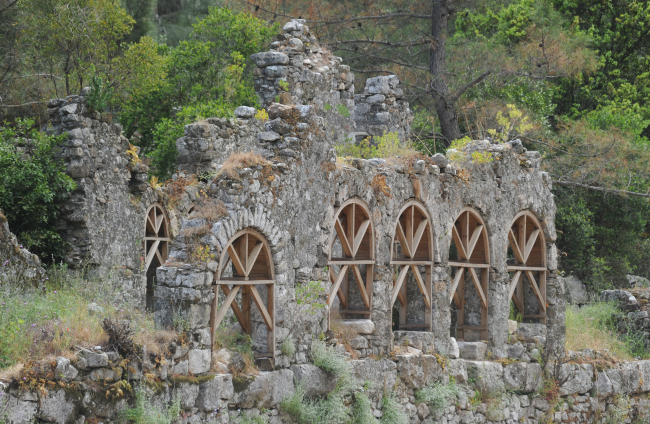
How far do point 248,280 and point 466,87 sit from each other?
12.5m

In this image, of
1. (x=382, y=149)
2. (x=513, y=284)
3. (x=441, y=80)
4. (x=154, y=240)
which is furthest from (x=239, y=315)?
(x=441, y=80)

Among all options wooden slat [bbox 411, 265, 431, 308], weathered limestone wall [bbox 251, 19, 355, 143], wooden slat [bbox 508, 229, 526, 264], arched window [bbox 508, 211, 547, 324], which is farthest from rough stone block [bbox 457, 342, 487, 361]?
weathered limestone wall [bbox 251, 19, 355, 143]

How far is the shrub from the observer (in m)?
12.6

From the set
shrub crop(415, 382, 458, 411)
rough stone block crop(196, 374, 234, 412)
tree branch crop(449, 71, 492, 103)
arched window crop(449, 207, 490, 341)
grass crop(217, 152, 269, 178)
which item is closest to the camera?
rough stone block crop(196, 374, 234, 412)

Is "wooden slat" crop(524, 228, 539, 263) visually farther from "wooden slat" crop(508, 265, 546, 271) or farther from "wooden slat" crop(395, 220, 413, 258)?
"wooden slat" crop(395, 220, 413, 258)

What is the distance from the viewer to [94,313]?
9.54m

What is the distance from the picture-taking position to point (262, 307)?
1028cm

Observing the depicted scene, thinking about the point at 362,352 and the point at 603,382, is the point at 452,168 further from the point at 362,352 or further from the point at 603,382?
the point at 603,382

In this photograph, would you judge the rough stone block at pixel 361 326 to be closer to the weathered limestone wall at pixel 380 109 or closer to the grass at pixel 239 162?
the grass at pixel 239 162

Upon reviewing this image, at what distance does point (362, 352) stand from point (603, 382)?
6491 millimetres

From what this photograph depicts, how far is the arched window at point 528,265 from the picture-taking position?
15.6 meters

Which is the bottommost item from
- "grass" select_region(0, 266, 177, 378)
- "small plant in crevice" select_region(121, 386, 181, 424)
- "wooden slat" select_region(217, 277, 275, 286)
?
"small plant in crevice" select_region(121, 386, 181, 424)

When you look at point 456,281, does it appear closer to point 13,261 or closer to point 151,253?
point 151,253

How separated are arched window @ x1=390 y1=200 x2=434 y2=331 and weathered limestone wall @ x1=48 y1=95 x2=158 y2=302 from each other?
13.8 ft
